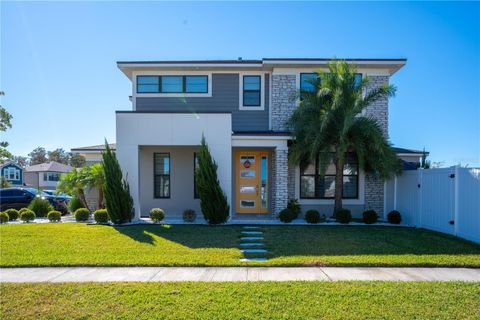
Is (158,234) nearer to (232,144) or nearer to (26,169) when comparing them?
(232,144)

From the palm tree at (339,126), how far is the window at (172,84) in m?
4.89

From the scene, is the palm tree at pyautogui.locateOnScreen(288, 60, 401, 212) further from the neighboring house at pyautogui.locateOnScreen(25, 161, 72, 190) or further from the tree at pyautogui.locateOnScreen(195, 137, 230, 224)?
the neighboring house at pyautogui.locateOnScreen(25, 161, 72, 190)

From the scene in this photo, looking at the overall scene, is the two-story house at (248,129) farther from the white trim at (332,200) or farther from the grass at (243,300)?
the grass at (243,300)

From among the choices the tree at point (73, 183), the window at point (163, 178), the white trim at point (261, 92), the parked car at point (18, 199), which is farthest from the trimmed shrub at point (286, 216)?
the parked car at point (18, 199)

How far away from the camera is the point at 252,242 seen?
806cm

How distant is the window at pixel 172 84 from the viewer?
43.3 ft

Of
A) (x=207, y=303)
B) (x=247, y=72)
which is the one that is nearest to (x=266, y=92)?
(x=247, y=72)

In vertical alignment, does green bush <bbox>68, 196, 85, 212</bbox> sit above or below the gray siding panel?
below

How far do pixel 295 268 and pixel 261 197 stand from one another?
6.78m

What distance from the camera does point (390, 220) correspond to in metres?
11.1

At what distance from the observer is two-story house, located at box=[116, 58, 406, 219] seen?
1222 centimetres

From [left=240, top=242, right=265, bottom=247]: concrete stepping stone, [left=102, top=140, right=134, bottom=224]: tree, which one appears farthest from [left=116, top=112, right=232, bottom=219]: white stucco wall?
[left=240, top=242, right=265, bottom=247]: concrete stepping stone

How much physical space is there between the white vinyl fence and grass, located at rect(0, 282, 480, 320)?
4035 millimetres

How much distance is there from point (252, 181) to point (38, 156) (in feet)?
225
